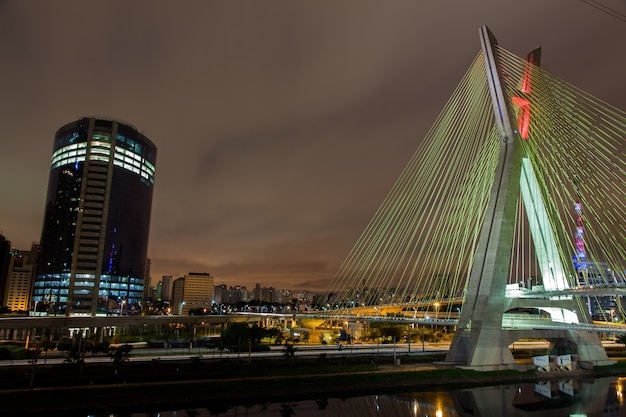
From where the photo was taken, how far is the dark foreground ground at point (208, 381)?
2242 cm

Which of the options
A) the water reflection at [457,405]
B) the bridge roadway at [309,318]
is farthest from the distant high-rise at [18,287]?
the water reflection at [457,405]

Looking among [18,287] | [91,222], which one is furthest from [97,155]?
[18,287]

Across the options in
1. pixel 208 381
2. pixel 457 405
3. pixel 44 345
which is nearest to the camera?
pixel 457 405

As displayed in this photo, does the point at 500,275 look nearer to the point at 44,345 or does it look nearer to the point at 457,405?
the point at 457,405

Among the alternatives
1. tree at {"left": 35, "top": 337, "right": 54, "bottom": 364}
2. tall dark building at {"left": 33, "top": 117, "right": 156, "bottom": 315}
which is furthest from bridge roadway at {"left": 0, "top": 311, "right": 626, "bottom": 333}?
tall dark building at {"left": 33, "top": 117, "right": 156, "bottom": 315}

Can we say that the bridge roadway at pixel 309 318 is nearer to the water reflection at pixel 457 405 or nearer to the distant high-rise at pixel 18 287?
the water reflection at pixel 457 405

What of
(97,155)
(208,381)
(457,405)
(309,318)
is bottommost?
(457,405)

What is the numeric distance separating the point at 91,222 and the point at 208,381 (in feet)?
266

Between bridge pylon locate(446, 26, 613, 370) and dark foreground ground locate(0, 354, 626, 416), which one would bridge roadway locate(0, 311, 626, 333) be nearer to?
bridge pylon locate(446, 26, 613, 370)

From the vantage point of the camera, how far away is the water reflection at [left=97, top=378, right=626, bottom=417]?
2325 cm

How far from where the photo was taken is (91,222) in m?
95.5

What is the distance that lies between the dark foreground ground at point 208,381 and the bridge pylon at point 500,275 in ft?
6.01

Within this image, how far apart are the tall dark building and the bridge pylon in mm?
82955

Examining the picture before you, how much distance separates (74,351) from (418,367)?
23035mm
